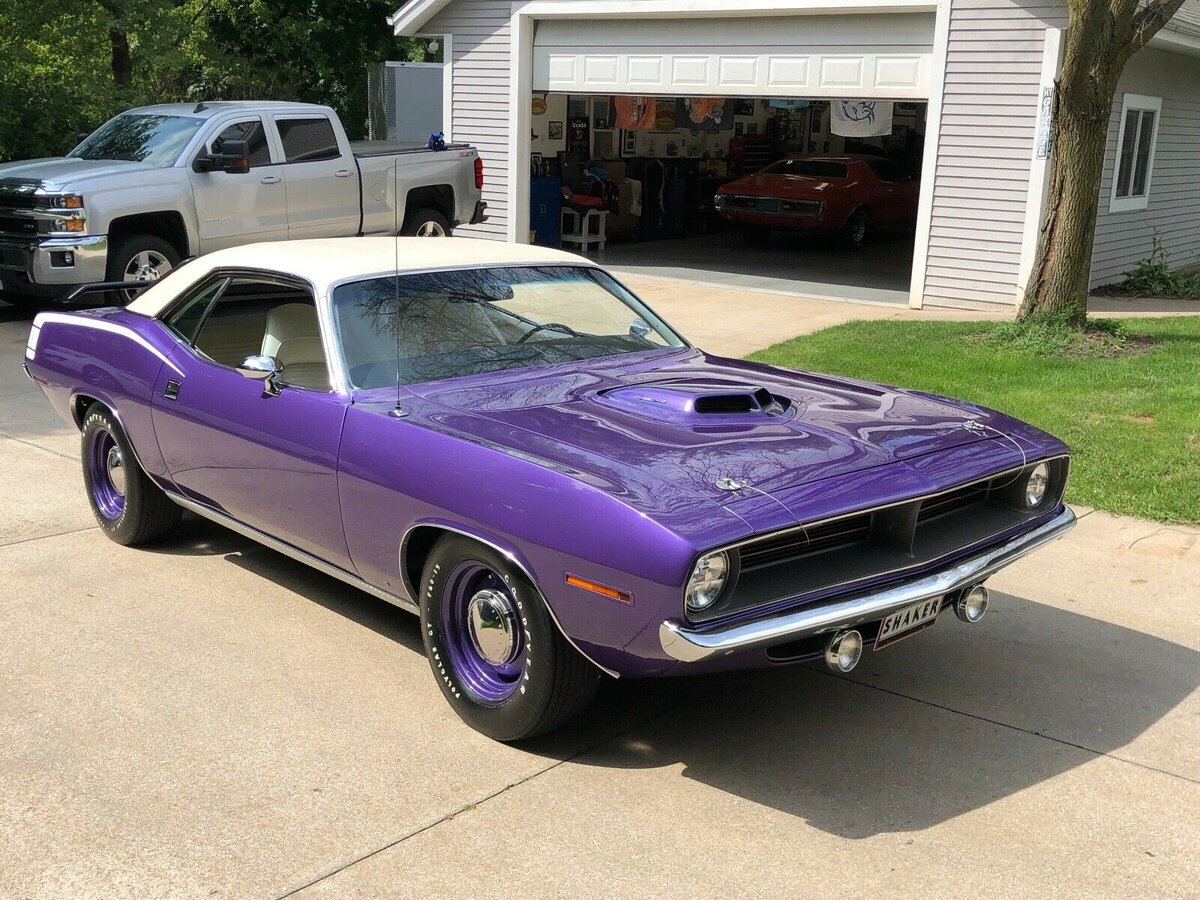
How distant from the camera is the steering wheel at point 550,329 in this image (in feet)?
16.8

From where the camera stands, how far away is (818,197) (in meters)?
19.2

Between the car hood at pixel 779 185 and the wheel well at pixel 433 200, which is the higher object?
the car hood at pixel 779 185

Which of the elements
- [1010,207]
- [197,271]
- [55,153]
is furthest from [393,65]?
[197,271]

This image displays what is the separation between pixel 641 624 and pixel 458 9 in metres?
15.1

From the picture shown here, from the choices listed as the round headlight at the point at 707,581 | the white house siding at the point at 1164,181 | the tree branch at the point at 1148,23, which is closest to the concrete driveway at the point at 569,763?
the round headlight at the point at 707,581

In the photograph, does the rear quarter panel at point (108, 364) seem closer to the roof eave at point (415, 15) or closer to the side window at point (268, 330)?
the side window at point (268, 330)

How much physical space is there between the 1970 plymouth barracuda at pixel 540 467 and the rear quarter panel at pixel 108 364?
0.06 feet

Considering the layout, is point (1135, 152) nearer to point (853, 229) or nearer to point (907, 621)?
point (853, 229)

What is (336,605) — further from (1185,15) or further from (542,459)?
(1185,15)

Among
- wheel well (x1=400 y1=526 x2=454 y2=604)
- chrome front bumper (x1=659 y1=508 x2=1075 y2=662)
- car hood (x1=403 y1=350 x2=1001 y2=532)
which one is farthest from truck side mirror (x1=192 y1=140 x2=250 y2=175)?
chrome front bumper (x1=659 y1=508 x2=1075 y2=662)

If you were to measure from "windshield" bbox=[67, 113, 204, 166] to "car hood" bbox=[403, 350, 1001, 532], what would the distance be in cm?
866

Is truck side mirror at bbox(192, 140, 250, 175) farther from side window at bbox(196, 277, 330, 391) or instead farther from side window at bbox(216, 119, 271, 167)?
side window at bbox(196, 277, 330, 391)

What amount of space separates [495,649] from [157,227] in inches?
365

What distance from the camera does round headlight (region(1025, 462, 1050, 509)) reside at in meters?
4.54
